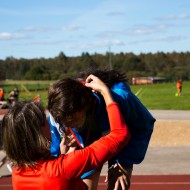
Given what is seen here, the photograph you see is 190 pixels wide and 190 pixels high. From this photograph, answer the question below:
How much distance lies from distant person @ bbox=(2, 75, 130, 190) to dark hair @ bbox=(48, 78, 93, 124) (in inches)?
6.9

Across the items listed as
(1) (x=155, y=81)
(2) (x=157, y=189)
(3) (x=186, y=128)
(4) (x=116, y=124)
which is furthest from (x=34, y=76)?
(4) (x=116, y=124)

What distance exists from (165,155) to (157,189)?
374cm

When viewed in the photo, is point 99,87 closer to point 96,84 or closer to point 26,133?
point 96,84

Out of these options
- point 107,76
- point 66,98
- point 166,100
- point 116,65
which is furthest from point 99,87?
point 116,65

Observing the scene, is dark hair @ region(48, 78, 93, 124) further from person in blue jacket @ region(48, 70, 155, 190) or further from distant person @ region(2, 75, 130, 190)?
distant person @ region(2, 75, 130, 190)

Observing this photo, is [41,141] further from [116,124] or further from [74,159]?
[116,124]

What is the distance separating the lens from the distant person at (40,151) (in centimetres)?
257

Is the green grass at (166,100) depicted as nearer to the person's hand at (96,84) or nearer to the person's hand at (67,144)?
the person's hand at (67,144)

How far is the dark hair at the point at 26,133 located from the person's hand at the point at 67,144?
26.7 inches

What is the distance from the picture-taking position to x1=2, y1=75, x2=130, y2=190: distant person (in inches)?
101

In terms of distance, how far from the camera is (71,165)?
2.63 metres

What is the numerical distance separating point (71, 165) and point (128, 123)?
2.12 ft

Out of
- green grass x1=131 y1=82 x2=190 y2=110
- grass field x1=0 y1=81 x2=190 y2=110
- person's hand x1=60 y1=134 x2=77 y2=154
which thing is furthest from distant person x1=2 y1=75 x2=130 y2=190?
green grass x1=131 y1=82 x2=190 y2=110

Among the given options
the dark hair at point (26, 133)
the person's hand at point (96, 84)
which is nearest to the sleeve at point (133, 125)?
the person's hand at point (96, 84)
